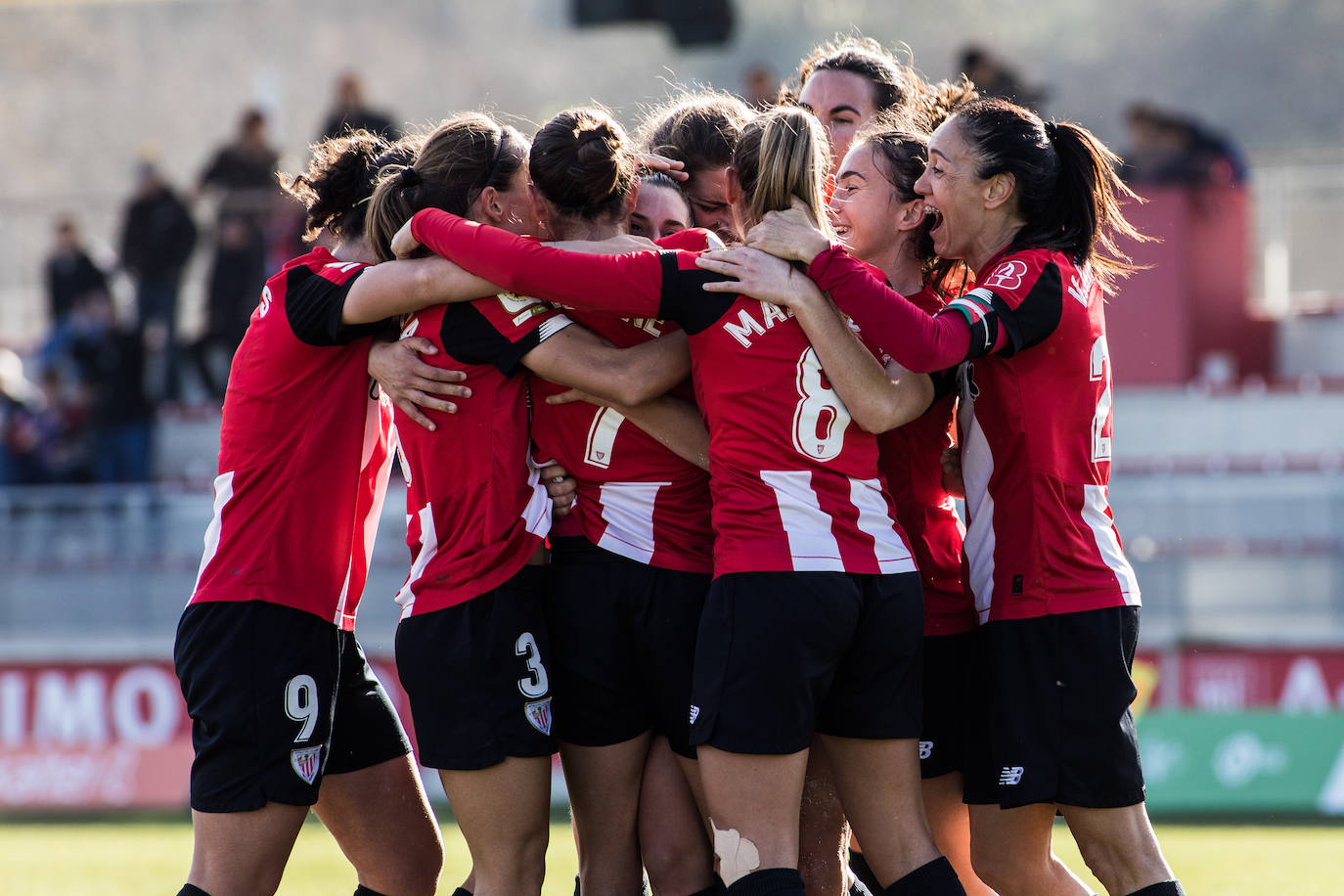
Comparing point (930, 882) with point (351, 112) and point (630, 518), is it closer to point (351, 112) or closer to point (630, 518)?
point (630, 518)

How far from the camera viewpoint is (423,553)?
3.59 metres

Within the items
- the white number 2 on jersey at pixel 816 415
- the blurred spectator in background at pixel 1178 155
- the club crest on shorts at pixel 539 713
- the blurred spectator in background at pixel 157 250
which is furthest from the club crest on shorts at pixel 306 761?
the blurred spectator in background at pixel 1178 155

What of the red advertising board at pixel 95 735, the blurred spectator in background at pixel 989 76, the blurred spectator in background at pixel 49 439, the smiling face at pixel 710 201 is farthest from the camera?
the blurred spectator in background at pixel 49 439

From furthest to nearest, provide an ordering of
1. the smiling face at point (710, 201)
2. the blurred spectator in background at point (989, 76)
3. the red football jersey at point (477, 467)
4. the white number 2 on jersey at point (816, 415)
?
the blurred spectator in background at point (989, 76) → the smiling face at point (710, 201) → the red football jersey at point (477, 467) → the white number 2 on jersey at point (816, 415)

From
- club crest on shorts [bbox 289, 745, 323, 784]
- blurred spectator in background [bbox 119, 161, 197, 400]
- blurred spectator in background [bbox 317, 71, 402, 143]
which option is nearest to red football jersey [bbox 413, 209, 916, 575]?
club crest on shorts [bbox 289, 745, 323, 784]

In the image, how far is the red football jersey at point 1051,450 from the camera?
3637 millimetres

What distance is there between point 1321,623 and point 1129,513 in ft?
4.45

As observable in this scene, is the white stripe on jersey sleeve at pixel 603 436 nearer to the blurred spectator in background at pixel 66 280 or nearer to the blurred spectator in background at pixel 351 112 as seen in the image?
the blurred spectator in background at pixel 351 112

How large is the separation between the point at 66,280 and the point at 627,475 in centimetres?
1070

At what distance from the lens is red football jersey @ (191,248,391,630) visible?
3.66 m

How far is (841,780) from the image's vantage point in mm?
3541

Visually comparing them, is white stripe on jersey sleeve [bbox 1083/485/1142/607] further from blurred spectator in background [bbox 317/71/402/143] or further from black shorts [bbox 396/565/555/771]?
blurred spectator in background [bbox 317/71/402/143]

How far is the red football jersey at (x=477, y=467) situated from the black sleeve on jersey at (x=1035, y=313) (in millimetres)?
1004

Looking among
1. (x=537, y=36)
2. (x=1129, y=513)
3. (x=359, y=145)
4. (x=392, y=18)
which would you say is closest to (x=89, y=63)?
(x=392, y=18)
